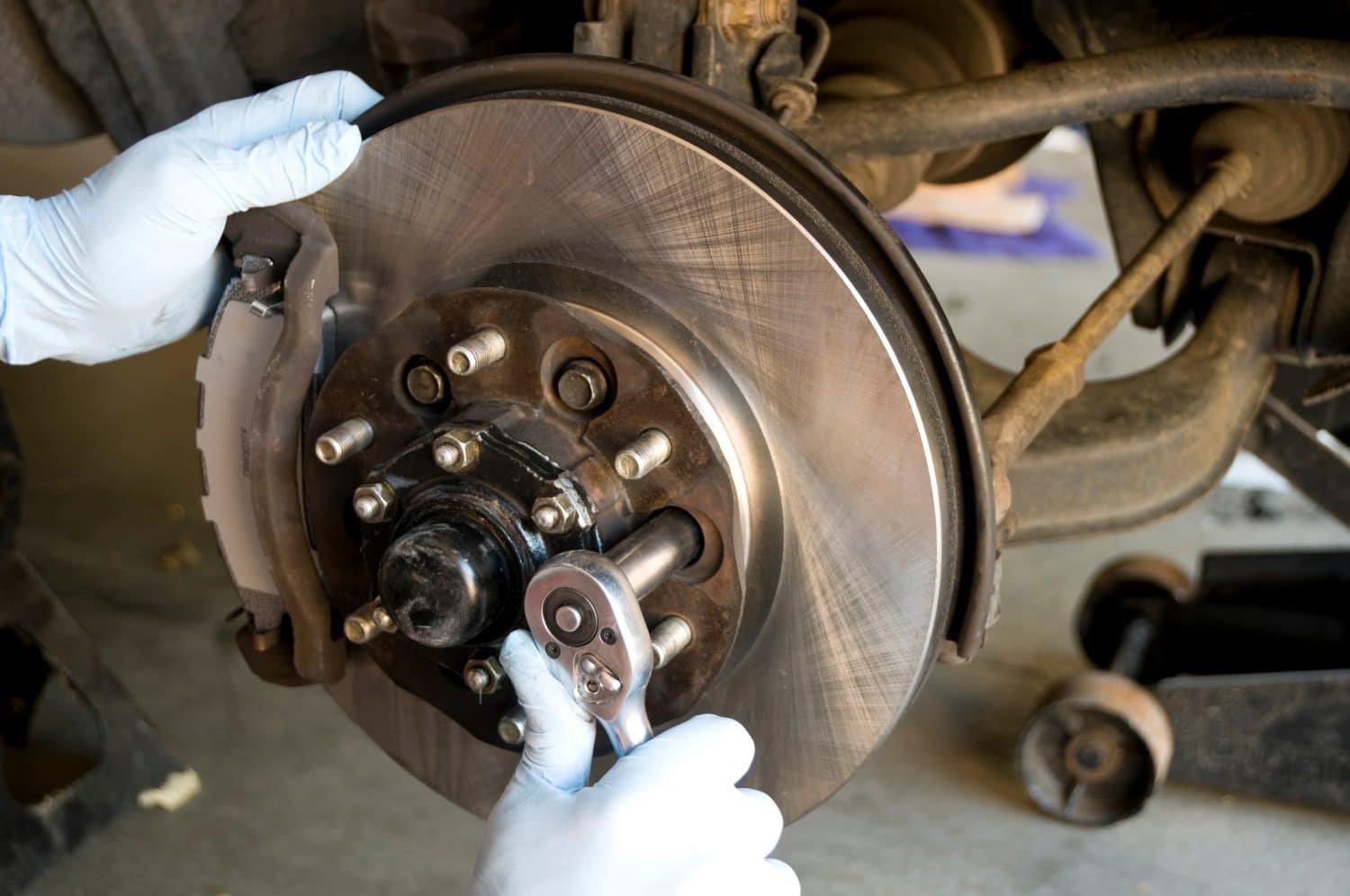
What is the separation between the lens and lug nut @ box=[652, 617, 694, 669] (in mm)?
680

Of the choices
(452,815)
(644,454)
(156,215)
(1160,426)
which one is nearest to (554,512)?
(644,454)

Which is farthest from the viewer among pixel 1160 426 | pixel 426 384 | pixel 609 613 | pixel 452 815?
pixel 452 815

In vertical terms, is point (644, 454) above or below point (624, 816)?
above

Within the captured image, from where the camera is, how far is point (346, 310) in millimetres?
797

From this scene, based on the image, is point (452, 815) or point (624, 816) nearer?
point (624, 816)

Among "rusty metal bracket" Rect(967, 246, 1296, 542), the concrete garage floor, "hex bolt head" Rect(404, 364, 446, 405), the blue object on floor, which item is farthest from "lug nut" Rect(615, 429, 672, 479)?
the blue object on floor

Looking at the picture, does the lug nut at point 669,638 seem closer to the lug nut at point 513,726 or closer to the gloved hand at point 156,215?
the lug nut at point 513,726

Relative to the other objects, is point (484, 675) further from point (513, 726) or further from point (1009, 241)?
point (1009, 241)

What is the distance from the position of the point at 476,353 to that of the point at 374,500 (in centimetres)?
11

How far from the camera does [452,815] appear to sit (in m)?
1.33

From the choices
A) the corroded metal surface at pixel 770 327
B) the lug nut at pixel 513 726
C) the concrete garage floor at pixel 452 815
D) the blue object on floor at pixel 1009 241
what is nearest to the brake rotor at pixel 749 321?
the corroded metal surface at pixel 770 327

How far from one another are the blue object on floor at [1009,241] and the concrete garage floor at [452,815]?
5.00 feet

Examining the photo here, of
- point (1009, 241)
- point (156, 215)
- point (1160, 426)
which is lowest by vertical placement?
point (1009, 241)

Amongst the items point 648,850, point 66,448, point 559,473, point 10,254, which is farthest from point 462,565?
point 66,448
